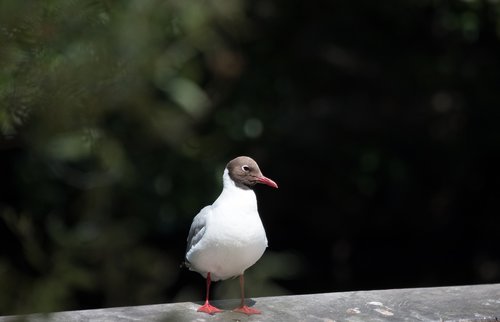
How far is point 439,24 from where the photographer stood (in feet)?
23.3

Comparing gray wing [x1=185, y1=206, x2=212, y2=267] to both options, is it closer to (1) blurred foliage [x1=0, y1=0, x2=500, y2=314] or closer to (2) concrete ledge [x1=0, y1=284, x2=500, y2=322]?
(2) concrete ledge [x1=0, y1=284, x2=500, y2=322]

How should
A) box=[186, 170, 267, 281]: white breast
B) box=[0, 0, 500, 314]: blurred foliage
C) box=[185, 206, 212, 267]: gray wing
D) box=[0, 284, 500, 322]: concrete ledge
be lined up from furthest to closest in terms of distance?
box=[0, 0, 500, 314]: blurred foliage < box=[185, 206, 212, 267]: gray wing < box=[186, 170, 267, 281]: white breast < box=[0, 284, 500, 322]: concrete ledge

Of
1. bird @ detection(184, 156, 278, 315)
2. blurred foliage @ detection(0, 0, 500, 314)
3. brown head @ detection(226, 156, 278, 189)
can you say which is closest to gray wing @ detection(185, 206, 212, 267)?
bird @ detection(184, 156, 278, 315)

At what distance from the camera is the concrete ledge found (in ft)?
11.4

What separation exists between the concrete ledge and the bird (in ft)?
0.34

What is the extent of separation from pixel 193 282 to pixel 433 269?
2057 mm

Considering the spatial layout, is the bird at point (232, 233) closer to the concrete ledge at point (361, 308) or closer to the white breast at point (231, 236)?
the white breast at point (231, 236)

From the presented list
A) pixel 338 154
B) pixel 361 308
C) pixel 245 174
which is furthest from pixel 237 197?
pixel 338 154

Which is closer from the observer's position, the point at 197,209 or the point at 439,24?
the point at 197,209

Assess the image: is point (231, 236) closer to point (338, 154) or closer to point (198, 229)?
point (198, 229)

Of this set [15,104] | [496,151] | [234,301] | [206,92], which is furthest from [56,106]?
[496,151]

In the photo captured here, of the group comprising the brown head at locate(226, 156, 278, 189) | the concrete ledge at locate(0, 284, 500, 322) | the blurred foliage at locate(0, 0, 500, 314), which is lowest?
the concrete ledge at locate(0, 284, 500, 322)

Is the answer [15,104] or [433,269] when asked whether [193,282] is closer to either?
[433,269]

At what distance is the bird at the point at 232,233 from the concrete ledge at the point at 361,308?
103 millimetres
